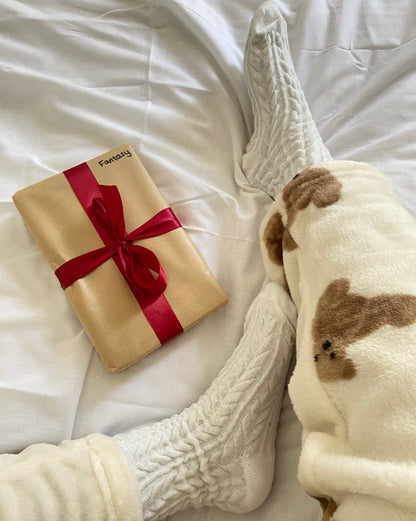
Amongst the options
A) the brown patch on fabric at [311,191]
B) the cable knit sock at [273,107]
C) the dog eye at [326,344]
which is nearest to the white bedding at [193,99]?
the cable knit sock at [273,107]

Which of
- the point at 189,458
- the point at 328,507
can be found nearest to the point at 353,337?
the point at 328,507

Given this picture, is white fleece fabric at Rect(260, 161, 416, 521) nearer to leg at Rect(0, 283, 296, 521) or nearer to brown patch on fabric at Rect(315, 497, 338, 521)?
brown patch on fabric at Rect(315, 497, 338, 521)

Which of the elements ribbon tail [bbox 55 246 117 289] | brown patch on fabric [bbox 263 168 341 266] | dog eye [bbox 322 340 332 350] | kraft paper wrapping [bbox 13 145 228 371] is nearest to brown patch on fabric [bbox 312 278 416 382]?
dog eye [bbox 322 340 332 350]

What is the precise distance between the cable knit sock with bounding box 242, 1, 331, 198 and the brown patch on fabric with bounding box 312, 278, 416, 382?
12.9 inches

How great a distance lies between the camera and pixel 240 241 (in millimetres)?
833

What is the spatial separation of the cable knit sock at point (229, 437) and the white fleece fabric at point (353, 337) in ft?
0.28

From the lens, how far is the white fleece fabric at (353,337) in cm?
45

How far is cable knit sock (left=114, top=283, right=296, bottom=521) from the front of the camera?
664 millimetres

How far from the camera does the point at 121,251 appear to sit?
29.9 inches

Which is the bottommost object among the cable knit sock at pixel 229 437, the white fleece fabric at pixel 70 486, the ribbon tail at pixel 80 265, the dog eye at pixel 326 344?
the cable knit sock at pixel 229 437

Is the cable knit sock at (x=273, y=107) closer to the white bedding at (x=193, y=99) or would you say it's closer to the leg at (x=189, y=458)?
the white bedding at (x=193, y=99)

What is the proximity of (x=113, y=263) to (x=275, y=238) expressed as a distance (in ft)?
0.92

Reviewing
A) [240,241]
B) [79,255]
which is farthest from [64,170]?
[240,241]

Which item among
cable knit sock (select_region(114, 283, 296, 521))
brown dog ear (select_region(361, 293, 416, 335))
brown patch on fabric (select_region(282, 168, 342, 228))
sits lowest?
cable knit sock (select_region(114, 283, 296, 521))
